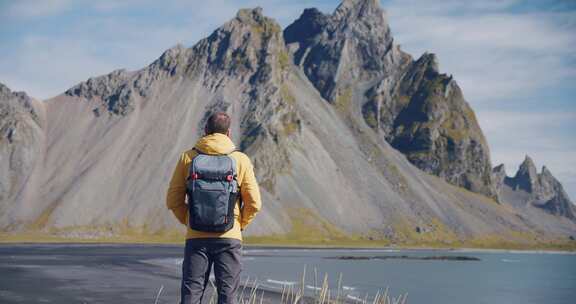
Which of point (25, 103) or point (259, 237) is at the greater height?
point (25, 103)

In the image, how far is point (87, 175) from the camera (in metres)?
160

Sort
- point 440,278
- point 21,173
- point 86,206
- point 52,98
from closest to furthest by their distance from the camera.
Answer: point 440,278 → point 86,206 → point 21,173 → point 52,98

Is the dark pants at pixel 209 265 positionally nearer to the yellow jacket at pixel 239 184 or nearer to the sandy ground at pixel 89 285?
the yellow jacket at pixel 239 184

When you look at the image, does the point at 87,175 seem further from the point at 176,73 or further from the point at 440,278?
the point at 440,278

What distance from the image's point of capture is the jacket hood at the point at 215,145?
35.3ft

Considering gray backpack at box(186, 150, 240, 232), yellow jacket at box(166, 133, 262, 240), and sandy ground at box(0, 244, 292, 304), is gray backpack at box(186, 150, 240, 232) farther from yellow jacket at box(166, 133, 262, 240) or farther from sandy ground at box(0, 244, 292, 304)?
sandy ground at box(0, 244, 292, 304)

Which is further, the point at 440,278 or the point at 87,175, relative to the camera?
the point at 87,175

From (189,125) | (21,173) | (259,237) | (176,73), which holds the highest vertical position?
(176,73)

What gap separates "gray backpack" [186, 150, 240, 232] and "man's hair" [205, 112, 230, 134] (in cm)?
68

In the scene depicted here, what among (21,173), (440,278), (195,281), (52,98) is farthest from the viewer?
(52,98)

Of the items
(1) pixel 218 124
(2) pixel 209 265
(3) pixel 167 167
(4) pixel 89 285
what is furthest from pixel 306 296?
(3) pixel 167 167

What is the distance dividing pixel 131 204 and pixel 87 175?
46.6ft

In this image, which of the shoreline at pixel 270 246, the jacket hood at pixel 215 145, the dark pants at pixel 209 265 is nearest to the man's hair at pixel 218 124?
the jacket hood at pixel 215 145

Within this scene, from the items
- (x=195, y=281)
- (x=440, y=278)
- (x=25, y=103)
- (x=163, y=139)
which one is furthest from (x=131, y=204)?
(x=195, y=281)
